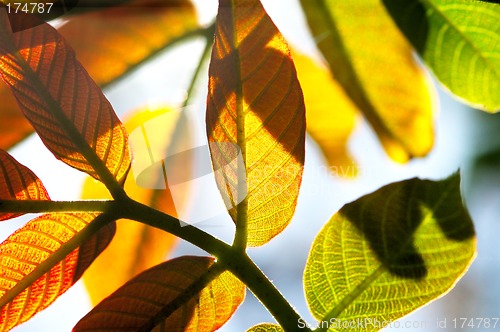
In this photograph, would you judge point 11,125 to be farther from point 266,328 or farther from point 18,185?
point 266,328

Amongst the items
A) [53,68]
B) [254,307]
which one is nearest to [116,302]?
[53,68]

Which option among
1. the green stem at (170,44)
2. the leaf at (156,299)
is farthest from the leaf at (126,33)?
the leaf at (156,299)

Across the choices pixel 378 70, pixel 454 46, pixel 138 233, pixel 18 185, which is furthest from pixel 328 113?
pixel 18 185

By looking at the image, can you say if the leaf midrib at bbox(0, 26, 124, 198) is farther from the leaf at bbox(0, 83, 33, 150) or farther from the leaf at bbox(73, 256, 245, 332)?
the leaf at bbox(0, 83, 33, 150)

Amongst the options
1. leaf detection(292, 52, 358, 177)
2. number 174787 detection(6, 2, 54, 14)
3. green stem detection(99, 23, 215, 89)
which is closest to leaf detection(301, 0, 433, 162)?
leaf detection(292, 52, 358, 177)

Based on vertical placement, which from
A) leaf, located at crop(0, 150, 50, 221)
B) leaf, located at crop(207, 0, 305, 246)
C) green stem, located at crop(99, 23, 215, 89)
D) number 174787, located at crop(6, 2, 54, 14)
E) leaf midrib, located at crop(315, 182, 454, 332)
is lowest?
leaf midrib, located at crop(315, 182, 454, 332)

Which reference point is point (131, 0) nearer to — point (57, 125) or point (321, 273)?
point (57, 125)
